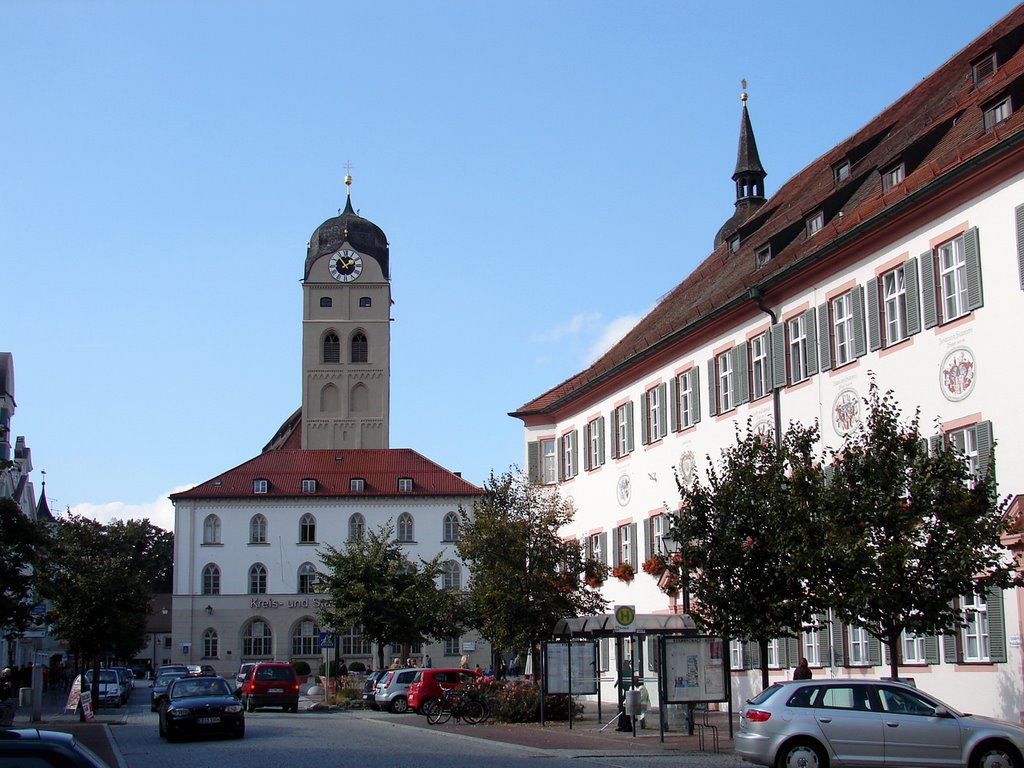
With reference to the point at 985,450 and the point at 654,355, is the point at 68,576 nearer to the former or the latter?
the point at 654,355

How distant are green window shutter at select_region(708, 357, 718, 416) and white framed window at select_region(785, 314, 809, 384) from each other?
3846 mm

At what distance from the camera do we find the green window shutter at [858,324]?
1118 inches

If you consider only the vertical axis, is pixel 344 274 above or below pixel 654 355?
above

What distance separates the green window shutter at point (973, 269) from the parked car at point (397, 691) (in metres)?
23.0

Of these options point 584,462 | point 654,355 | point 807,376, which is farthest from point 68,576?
point 807,376

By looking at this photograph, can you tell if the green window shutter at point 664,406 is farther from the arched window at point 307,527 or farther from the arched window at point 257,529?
the arched window at point 257,529

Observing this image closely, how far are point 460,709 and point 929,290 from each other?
48.9 feet

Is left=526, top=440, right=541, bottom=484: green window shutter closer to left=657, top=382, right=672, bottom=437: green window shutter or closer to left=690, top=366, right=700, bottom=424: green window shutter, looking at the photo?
left=657, top=382, right=672, bottom=437: green window shutter

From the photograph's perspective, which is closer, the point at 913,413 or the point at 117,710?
the point at 913,413

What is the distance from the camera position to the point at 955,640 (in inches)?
990

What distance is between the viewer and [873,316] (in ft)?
92.3

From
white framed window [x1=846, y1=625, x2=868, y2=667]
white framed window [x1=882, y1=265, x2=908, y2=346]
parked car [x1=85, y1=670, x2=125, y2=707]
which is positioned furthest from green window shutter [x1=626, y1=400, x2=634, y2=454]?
parked car [x1=85, y1=670, x2=125, y2=707]

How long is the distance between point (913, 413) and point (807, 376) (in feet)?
15.1

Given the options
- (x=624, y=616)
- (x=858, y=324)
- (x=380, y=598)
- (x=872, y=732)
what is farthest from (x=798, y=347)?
(x=380, y=598)
